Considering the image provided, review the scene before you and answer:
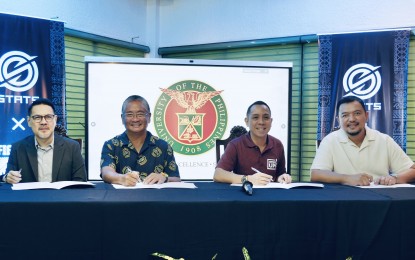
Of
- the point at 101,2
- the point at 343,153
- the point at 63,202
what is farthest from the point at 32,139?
the point at 101,2

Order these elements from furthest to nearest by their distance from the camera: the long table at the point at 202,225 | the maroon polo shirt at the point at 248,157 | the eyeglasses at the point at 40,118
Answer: the maroon polo shirt at the point at 248,157 → the eyeglasses at the point at 40,118 → the long table at the point at 202,225

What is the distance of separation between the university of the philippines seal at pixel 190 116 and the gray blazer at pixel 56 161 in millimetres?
1917

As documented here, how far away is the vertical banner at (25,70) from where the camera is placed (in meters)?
4.03

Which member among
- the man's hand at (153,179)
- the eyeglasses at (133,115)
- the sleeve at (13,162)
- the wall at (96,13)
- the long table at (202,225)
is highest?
the wall at (96,13)

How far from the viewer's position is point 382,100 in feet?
14.4

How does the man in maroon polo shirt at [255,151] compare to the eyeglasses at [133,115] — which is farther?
the man in maroon polo shirt at [255,151]

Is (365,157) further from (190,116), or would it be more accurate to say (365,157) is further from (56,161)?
(190,116)

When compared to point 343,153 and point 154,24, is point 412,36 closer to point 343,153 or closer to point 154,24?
point 343,153

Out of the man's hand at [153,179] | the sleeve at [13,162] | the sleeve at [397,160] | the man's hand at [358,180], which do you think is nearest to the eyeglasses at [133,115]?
the man's hand at [153,179]

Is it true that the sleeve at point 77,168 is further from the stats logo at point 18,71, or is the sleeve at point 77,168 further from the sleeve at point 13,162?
the stats logo at point 18,71

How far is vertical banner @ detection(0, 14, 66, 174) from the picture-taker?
159 inches

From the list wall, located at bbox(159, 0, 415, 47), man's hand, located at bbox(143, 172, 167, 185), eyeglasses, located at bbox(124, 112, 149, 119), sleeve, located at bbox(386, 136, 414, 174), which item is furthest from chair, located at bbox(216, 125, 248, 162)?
wall, located at bbox(159, 0, 415, 47)

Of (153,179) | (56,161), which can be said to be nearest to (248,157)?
(153,179)

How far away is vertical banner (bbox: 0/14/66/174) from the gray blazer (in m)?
1.81
